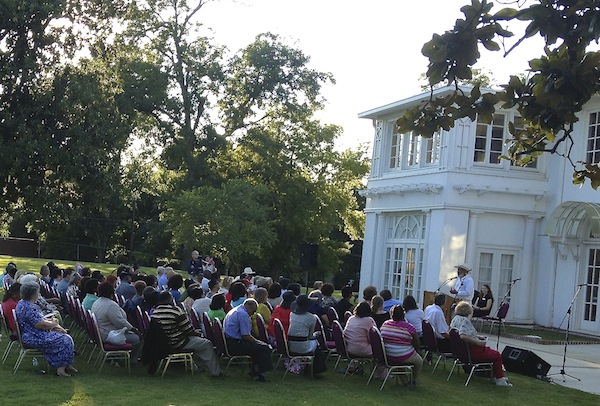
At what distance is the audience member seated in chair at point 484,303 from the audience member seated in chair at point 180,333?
9.63 m

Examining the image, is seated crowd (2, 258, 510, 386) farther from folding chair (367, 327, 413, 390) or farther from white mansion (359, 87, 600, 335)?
white mansion (359, 87, 600, 335)

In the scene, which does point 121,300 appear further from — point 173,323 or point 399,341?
point 399,341

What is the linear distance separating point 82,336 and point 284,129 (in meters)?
33.1

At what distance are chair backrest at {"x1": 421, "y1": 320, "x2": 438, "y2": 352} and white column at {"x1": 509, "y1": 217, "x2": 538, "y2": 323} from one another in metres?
12.2

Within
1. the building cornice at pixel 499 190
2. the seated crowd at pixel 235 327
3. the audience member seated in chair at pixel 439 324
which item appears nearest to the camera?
the seated crowd at pixel 235 327

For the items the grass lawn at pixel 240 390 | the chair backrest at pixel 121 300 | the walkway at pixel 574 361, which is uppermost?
the chair backrest at pixel 121 300

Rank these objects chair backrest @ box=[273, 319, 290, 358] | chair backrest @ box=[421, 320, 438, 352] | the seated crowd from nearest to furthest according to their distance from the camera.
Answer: the seated crowd → chair backrest @ box=[273, 319, 290, 358] → chair backrest @ box=[421, 320, 438, 352]

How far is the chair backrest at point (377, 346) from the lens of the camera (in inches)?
450

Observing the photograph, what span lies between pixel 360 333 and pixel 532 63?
18.8 feet

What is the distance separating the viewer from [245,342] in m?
11.7

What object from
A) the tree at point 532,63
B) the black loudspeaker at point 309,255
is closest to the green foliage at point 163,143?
the black loudspeaker at point 309,255

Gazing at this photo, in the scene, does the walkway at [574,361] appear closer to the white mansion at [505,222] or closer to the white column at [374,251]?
the white mansion at [505,222]

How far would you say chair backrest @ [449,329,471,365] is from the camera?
487 inches

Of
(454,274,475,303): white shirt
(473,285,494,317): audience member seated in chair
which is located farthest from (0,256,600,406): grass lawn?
(473,285,494,317): audience member seated in chair
